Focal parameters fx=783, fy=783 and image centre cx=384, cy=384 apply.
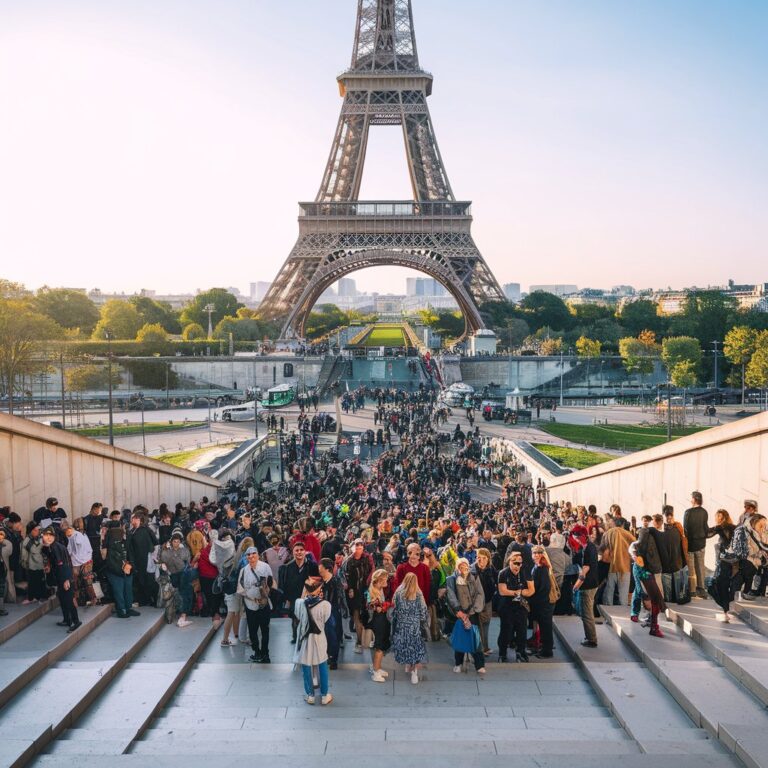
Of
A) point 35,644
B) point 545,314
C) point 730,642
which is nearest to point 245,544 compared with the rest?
point 35,644

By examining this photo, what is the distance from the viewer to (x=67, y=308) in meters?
69.4

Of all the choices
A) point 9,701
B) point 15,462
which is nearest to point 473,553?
point 9,701

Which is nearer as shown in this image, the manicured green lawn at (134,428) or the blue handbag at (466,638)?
the blue handbag at (466,638)

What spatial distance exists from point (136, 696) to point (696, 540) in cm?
573

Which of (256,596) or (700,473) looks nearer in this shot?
(256,596)

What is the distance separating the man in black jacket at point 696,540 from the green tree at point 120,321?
5849 cm

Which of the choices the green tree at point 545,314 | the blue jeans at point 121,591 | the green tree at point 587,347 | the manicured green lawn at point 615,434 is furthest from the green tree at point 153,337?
the blue jeans at point 121,591

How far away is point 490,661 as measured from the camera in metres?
7.45

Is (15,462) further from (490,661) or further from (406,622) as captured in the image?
(490,661)

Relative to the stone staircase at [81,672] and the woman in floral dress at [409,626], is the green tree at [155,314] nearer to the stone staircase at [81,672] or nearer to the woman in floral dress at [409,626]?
the stone staircase at [81,672]

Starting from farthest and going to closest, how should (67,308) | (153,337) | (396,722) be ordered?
(67,308), (153,337), (396,722)

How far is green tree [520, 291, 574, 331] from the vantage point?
237 ft

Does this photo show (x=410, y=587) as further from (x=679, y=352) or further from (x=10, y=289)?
(x=679, y=352)

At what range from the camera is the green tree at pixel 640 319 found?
71188 mm
